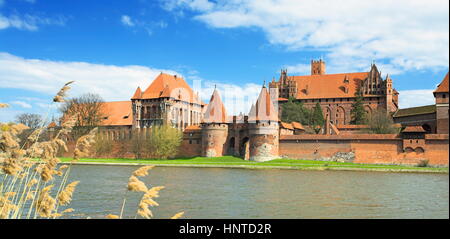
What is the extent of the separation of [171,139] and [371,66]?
33143 mm

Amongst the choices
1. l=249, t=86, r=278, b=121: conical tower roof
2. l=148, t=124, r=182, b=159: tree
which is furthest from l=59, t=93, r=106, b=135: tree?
l=249, t=86, r=278, b=121: conical tower roof

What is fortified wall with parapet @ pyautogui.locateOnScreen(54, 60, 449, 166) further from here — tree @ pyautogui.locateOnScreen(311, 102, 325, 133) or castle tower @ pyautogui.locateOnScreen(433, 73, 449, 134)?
tree @ pyautogui.locateOnScreen(311, 102, 325, 133)

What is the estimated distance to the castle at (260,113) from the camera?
4259cm

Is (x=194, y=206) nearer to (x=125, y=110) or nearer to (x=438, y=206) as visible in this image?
(x=438, y=206)

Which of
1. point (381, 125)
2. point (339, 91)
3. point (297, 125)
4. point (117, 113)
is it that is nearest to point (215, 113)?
point (297, 125)

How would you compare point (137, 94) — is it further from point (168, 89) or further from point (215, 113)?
point (215, 113)

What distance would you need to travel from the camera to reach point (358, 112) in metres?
58.4

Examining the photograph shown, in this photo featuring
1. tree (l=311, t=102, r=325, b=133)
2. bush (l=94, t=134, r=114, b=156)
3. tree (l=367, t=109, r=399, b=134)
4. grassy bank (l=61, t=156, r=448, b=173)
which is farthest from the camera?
tree (l=311, t=102, r=325, b=133)

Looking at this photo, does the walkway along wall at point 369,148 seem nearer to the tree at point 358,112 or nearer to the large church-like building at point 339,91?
the tree at point 358,112

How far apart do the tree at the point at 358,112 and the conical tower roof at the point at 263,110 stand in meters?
17.5

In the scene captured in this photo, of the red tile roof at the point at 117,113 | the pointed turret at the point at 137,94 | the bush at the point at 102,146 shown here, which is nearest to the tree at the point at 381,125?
the pointed turret at the point at 137,94

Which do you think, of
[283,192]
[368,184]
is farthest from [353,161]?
[283,192]

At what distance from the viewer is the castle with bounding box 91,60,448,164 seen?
42.6 m

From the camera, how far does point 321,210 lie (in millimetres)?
15055
